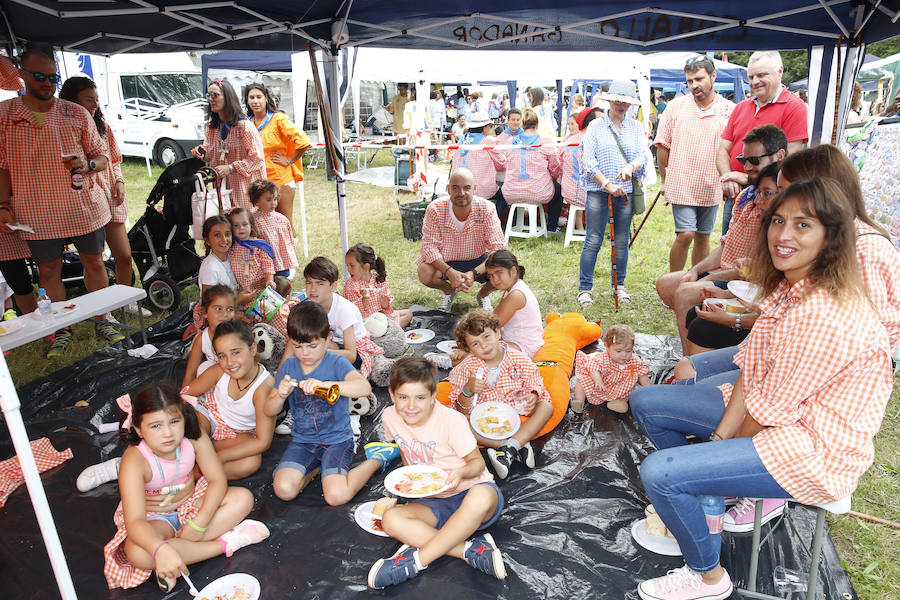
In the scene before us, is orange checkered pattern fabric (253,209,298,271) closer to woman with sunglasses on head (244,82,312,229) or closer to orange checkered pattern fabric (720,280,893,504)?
woman with sunglasses on head (244,82,312,229)

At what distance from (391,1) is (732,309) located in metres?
3.32

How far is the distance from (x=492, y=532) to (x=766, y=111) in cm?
382

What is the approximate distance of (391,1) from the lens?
174 inches

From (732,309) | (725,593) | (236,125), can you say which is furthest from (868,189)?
(236,125)

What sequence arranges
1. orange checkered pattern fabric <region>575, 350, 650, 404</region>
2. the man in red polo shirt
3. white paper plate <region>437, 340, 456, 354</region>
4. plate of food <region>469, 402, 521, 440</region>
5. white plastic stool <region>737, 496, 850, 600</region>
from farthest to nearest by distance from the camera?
white paper plate <region>437, 340, 456, 354</region>
the man in red polo shirt
orange checkered pattern fabric <region>575, 350, 650, 404</region>
plate of food <region>469, 402, 521, 440</region>
white plastic stool <region>737, 496, 850, 600</region>

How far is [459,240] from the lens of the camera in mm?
5160

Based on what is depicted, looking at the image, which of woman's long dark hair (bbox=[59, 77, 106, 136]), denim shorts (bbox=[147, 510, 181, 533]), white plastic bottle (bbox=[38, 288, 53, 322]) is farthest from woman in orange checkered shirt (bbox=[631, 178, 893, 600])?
woman's long dark hair (bbox=[59, 77, 106, 136])

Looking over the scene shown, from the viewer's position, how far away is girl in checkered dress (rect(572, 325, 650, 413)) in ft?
11.7

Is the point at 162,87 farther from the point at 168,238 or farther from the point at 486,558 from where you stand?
the point at 486,558

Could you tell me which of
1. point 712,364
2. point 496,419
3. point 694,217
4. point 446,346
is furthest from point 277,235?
point 694,217

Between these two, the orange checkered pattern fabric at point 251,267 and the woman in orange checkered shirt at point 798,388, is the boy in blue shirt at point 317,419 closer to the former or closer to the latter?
the woman in orange checkered shirt at point 798,388

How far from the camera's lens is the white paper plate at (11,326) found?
11.7 ft

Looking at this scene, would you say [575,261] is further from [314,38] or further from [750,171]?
[314,38]

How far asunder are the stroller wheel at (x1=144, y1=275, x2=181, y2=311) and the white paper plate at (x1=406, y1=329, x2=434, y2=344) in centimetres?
233
